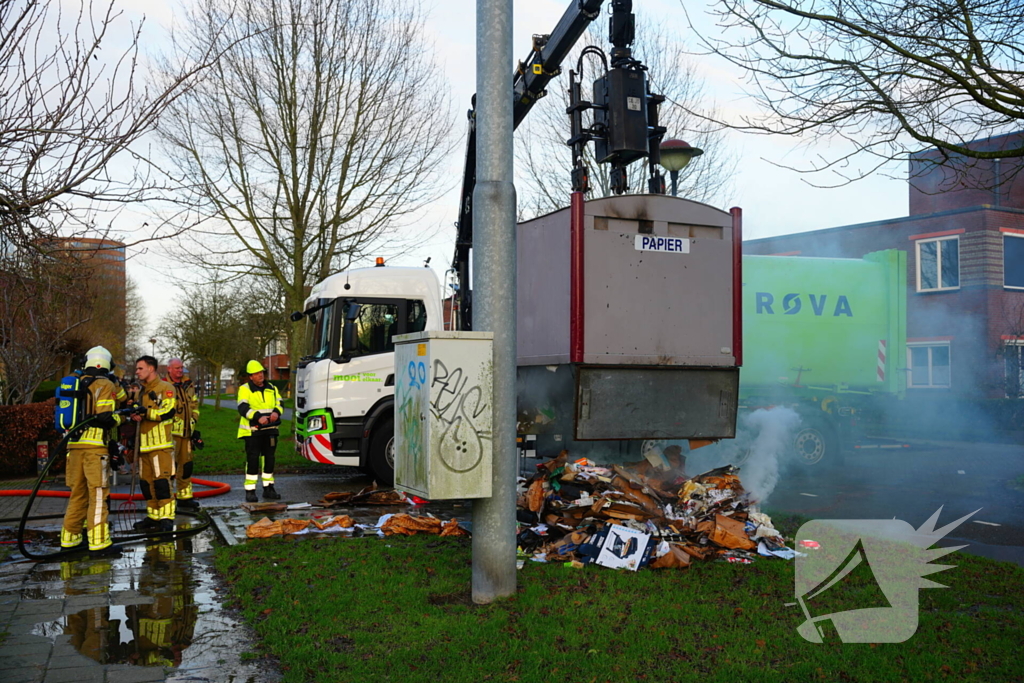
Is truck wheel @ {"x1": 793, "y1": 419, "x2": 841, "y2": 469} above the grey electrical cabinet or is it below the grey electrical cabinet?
below

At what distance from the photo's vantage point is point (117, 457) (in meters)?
8.48

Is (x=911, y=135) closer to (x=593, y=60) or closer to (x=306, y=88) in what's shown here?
(x=593, y=60)

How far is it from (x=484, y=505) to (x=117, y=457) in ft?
15.5

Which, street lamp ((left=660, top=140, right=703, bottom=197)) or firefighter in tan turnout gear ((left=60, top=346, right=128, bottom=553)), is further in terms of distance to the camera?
street lamp ((left=660, top=140, right=703, bottom=197))

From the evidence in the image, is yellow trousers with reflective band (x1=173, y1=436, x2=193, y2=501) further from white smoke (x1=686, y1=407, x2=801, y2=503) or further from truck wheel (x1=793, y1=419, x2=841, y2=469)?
truck wheel (x1=793, y1=419, x2=841, y2=469)

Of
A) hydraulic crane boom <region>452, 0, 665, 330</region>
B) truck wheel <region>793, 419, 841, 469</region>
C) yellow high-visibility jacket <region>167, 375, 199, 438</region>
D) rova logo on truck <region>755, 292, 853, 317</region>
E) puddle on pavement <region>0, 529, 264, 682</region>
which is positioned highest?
hydraulic crane boom <region>452, 0, 665, 330</region>

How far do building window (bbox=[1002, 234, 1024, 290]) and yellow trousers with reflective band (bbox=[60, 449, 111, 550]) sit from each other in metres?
25.9

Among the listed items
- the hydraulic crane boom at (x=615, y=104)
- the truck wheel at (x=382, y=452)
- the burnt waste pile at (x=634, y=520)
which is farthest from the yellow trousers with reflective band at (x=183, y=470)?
the hydraulic crane boom at (x=615, y=104)

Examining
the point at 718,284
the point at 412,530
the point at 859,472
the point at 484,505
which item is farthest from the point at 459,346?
the point at 859,472

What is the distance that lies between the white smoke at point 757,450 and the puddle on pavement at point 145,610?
6.02 m

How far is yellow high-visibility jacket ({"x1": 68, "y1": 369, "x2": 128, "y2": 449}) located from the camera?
754 centimetres

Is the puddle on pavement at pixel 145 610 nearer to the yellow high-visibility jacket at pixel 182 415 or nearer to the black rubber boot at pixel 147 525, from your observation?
the black rubber boot at pixel 147 525

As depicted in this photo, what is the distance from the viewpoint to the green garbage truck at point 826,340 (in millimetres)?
12695

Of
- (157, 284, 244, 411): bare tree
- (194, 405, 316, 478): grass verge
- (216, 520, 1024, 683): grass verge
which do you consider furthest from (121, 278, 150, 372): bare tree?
(216, 520, 1024, 683): grass verge
